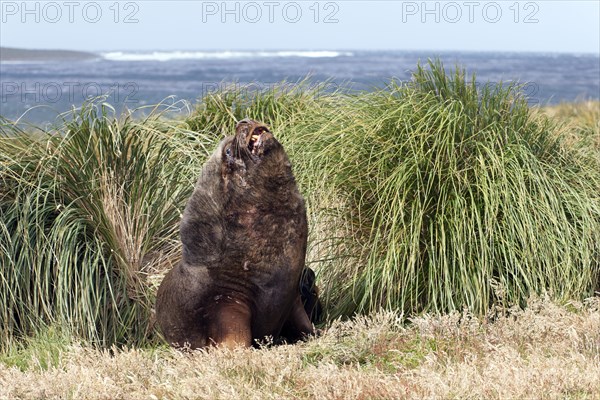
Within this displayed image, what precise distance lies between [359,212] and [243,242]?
4.13ft

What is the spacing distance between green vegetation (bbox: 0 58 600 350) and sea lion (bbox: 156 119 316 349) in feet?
2.88

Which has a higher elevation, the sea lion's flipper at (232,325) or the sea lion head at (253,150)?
the sea lion head at (253,150)

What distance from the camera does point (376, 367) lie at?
Answer: 4.25m

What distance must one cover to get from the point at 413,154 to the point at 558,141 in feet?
4.63

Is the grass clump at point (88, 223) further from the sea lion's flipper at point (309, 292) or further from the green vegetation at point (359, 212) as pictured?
the sea lion's flipper at point (309, 292)

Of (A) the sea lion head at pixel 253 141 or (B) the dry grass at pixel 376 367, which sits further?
(A) the sea lion head at pixel 253 141

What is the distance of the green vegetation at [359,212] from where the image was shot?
565 cm

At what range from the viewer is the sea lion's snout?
4.72 m

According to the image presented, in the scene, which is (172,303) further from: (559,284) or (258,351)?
(559,284)

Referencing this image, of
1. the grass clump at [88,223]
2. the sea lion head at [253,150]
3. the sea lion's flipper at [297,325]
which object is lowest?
the sea lion's flipper at [297,325]

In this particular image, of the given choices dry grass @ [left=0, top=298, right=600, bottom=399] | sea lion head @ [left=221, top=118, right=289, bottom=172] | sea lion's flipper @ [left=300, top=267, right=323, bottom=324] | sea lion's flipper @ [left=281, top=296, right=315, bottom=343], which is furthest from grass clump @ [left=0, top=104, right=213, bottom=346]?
sea lion head @ [left=221, top=118, right=289, bottom=172]

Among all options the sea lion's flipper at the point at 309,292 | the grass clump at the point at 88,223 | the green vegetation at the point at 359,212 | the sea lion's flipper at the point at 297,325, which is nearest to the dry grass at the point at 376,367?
the sea lion's flipper at the point at 297,325

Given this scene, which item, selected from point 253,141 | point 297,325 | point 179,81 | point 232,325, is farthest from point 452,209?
point 179,81

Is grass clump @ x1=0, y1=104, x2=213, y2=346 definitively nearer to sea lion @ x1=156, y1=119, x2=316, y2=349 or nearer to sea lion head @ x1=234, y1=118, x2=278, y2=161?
sea lion @ x1=156, y1=119, x2=316, y2=349
